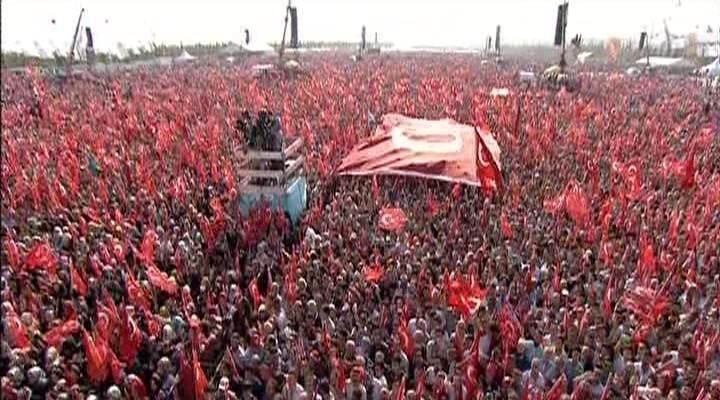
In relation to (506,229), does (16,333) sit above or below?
below

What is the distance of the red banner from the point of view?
29.0 ft

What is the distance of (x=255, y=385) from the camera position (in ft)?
14.6

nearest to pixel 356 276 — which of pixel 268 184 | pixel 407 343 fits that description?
pixel 407 343

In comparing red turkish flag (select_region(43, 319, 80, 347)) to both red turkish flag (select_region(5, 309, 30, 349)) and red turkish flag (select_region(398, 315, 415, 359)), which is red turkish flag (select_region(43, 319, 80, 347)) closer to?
red turkish flag (select_region(5, 309, 30, 349))

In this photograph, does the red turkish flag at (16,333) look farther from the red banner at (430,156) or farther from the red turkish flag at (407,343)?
the red banner at (430,156)

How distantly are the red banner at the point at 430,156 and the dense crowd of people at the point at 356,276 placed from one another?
0.22 meters

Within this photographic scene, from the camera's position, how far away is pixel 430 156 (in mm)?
9219

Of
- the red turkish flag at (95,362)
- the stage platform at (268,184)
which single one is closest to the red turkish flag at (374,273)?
the stage platform at (268,184)

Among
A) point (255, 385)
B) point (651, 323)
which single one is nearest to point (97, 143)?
point (255, 385)

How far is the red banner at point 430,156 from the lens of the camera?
29.0 feet

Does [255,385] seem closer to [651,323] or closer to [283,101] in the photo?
[651,323]

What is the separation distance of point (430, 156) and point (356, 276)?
3.80 metres

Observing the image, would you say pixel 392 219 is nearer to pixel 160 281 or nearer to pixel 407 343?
pixel 407 343

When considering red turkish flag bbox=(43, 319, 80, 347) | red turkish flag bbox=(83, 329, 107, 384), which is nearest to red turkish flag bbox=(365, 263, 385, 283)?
red turkish flag bbox=(83, 329, 107, 384)
